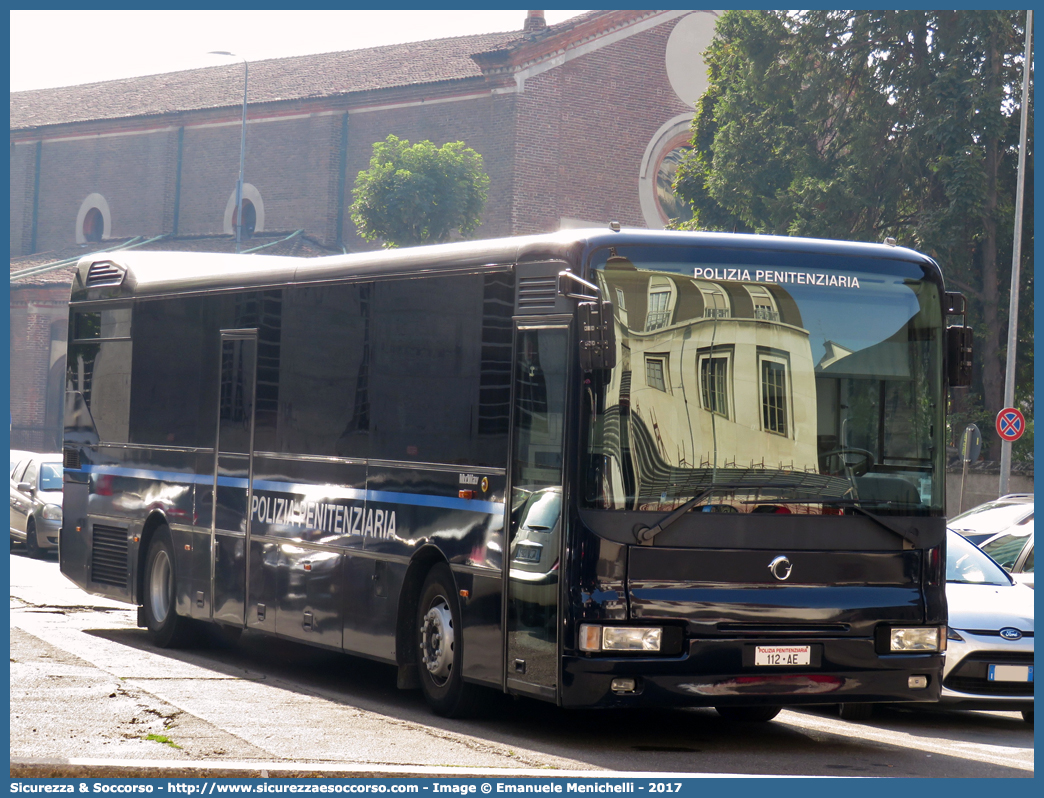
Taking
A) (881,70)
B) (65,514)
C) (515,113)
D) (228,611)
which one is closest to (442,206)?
(515,113)

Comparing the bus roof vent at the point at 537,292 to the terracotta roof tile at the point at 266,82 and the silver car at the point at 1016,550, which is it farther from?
the terracotta roof tile at the point at 266,82

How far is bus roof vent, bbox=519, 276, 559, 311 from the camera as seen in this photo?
8586 mm

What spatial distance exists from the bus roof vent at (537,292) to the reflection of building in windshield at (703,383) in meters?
0.38

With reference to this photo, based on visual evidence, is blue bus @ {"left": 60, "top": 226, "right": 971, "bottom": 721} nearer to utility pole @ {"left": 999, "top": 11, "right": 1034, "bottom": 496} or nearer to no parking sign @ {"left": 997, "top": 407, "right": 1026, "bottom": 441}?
no parking sign @ {"left": 997, "top": 407, "right": 1026, "bottom": 441}

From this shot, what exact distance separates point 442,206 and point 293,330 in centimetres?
3183

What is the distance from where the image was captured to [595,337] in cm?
804

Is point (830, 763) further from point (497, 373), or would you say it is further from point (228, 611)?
point (228, 611)

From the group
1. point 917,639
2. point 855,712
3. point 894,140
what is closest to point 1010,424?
point 894,140

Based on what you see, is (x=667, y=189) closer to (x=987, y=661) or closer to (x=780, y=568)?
(x=987, y=661)

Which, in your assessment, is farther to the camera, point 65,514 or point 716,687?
point 65,514

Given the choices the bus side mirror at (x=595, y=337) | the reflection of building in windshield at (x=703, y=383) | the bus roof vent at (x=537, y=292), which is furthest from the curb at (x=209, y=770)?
the bus roof vent at (x=537, y=292)

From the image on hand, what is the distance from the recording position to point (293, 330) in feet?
37.2

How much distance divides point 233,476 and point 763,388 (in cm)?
509

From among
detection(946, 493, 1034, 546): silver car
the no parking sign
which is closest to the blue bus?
detection(946, 493, 1034, 546): silver car
